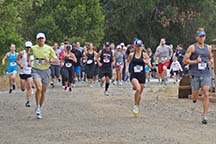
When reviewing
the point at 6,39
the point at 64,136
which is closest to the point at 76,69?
the point at 6,39

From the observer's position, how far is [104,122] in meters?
14.6

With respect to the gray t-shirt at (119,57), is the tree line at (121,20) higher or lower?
higher

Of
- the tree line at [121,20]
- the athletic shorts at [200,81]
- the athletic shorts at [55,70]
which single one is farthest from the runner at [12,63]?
the tree line at [121,20]

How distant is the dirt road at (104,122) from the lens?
39.8ft

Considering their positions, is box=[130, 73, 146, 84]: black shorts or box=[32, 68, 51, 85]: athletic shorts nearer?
box=[32, 68, 51, 85]: athletic shorts

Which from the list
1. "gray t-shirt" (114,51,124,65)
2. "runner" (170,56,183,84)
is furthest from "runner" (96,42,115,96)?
"runner" (170,56,183,84)

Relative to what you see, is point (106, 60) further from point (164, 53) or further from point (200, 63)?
point (200, 63)

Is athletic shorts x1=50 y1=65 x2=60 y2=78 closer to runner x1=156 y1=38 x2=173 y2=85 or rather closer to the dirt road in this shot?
runner x1=156 y1=38 x2=173 y2=85

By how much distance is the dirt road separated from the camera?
12.1 metres

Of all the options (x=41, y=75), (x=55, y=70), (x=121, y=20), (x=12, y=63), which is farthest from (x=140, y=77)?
(x=121, y=20)

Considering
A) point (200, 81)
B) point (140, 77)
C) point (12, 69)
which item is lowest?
point (200, 81)

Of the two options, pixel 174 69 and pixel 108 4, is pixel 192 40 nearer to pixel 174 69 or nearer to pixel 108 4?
pixel 108 4

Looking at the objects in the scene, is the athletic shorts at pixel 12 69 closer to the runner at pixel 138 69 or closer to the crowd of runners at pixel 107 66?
the crowd of runners at pixel 107 66

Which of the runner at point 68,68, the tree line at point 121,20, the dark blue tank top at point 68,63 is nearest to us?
the runner at point 68,68
